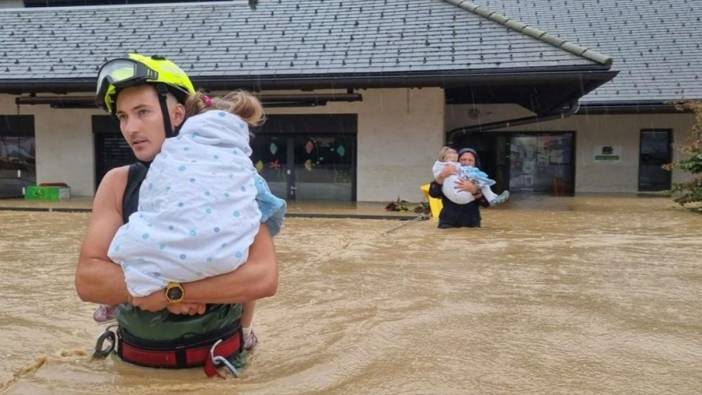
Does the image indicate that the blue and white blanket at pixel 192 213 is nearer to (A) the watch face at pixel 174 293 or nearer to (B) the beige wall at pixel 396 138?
→ (A) the watch face at pixel 174 293

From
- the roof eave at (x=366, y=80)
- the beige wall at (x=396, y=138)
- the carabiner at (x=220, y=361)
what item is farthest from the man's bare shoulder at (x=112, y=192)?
the beige wall at (x=396, y=138)

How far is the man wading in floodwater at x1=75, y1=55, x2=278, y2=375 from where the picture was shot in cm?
209

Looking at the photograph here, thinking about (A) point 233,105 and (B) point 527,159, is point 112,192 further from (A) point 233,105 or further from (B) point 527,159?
(B) point 527,159

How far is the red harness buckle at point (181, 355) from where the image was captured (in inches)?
93.7

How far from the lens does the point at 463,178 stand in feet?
25.4

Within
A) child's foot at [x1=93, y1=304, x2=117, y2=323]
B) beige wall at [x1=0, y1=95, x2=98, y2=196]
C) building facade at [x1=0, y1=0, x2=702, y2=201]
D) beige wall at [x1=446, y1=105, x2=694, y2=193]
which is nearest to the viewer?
child's foot at [x1=93, y1=304, x2=117, y2=323]

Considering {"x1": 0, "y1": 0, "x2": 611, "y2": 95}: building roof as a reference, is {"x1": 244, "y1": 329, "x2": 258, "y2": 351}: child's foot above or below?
below

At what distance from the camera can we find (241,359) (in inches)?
101

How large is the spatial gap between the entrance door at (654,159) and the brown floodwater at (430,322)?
39.5ft

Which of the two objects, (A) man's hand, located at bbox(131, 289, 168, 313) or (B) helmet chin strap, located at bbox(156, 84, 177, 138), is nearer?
(A) man's hand, located at bbox(131, 289, 168, 313)

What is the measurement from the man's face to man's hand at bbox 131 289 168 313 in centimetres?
54

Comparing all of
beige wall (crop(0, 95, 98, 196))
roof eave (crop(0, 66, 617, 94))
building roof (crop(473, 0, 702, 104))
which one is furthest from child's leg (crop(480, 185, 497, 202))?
beige wall (crop(0, 95, 98, 196))

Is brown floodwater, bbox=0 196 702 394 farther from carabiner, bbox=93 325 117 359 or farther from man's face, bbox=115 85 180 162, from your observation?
man's face, bbox=115 85 180 162

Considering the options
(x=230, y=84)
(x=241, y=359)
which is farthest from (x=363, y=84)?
(x=241, y=359)
